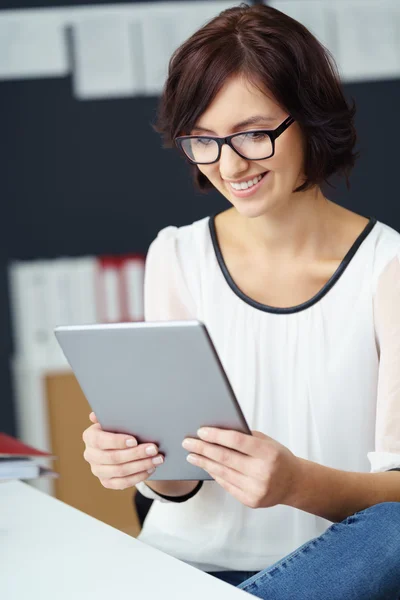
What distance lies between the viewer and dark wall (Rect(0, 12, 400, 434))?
3.85m

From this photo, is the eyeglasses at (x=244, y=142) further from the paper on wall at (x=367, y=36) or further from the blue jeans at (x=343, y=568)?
the paper on wall at (x=367, y=36)

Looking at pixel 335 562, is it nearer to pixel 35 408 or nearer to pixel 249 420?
pixel 249 420

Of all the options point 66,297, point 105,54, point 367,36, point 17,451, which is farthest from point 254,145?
point 367,36

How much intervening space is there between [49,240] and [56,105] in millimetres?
566

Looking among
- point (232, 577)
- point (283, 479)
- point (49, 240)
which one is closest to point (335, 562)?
point (283, 479)

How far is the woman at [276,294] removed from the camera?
1.48 meters

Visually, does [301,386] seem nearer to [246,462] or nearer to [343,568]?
[246,462]

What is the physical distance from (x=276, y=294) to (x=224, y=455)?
0.54m

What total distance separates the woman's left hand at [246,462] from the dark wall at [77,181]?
2.67 meters

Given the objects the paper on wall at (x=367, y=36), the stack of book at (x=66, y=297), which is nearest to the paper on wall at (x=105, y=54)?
the stack of book at (x=66, y=297)

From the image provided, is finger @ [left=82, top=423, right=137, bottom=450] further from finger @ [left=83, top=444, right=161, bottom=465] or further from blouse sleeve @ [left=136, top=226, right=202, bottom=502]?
blouse sleeve @ [left=136, top=226, right=202, bottom=502]

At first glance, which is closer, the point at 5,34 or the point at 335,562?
the point at 335,562

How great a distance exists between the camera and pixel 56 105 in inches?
152

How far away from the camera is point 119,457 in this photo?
4.40 ft
